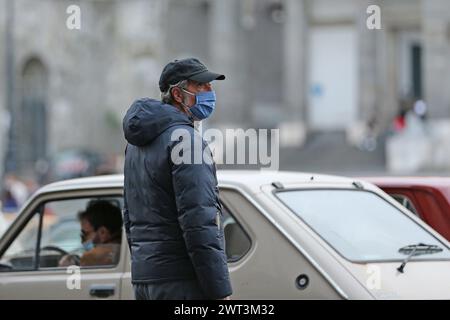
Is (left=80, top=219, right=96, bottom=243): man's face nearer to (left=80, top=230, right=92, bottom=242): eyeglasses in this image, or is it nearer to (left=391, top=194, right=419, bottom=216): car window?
(left=80, top=230, right=92, bottom=242): eyeglasses

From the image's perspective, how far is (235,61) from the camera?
4175 cm

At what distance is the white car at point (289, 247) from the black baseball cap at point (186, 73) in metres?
1.19

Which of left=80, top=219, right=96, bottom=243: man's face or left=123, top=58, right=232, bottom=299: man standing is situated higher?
left=123, top=58, right=232, bottom=299: man standing

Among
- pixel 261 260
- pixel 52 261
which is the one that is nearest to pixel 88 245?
pixel 52 261

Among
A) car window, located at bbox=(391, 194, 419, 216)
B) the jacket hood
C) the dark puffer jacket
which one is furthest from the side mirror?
car window, located at bbox=(391, 194, 419, 216)

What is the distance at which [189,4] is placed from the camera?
4388cm

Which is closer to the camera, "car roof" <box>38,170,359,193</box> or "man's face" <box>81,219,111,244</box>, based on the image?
"car roof" <box>38,170,359,193</box>

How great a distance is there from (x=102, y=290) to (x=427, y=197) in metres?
2.72

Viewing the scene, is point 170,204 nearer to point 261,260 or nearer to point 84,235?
Answer: point 261,260

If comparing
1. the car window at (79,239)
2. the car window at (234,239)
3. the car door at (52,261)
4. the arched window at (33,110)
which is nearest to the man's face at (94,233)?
the car window at (79,239)

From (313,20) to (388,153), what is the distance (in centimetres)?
781

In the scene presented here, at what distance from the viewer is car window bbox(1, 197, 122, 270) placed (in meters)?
7.61

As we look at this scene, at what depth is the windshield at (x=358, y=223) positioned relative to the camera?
21.7 feet

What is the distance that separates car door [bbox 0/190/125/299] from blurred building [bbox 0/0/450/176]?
30392 mm
